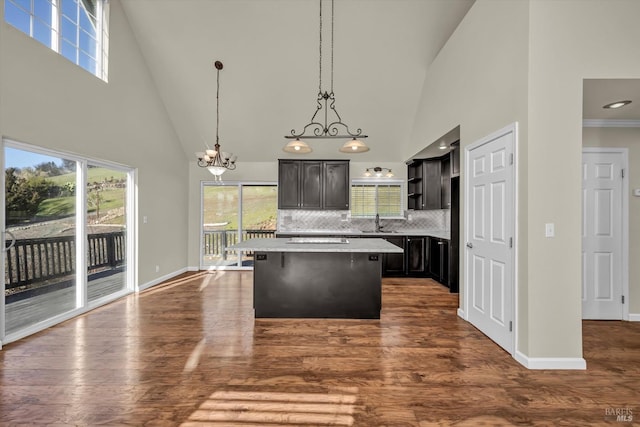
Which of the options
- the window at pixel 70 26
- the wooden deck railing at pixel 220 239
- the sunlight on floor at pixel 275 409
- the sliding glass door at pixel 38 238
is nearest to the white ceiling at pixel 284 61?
the window at pixel 70 26

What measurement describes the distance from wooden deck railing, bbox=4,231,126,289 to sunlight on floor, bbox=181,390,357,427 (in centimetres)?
266

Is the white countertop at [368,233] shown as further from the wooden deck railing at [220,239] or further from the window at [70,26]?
the window at [70,26]

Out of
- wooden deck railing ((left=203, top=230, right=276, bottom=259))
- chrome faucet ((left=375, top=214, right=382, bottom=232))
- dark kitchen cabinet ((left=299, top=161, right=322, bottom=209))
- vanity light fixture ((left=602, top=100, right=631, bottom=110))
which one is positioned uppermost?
vanity light fixture ((left=602, top=100, right=631, bottom=110))

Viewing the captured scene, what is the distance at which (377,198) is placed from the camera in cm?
677

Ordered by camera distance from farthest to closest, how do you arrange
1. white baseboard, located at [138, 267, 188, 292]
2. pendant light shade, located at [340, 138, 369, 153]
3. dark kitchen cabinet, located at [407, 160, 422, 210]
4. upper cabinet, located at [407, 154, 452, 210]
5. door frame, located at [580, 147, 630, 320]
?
dark kitchen cabinet, located at [407, 160, 422, 210] < upper cabinet, located at [407, 154, 452, 210] < white baseboard, located at [138, 267, 188, 292] < door frame, located at [580, 147, 630, 320] < pendant light shade, located at [340, 138, 369, 153]

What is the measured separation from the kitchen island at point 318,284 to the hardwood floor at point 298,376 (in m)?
0.18

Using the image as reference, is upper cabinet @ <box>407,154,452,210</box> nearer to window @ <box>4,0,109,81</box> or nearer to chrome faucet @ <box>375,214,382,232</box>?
chrome faucet @ <box>375,214,382,232</box>

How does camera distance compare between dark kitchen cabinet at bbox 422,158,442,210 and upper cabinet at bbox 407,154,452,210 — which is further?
dark kitchen cabinet at bbox 422,158,442,210

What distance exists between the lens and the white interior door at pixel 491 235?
2.77 m

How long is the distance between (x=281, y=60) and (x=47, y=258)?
413 cm

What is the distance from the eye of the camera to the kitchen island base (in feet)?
12.2

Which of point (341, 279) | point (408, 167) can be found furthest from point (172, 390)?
point (408, 167)

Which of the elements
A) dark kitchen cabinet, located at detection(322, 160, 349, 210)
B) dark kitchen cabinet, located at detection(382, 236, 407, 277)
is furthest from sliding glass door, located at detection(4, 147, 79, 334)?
dark kitchen cabinet, located at detection(382, 236, 407, 277)

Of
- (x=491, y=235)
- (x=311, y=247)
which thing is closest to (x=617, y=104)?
(x=491, y=235)
